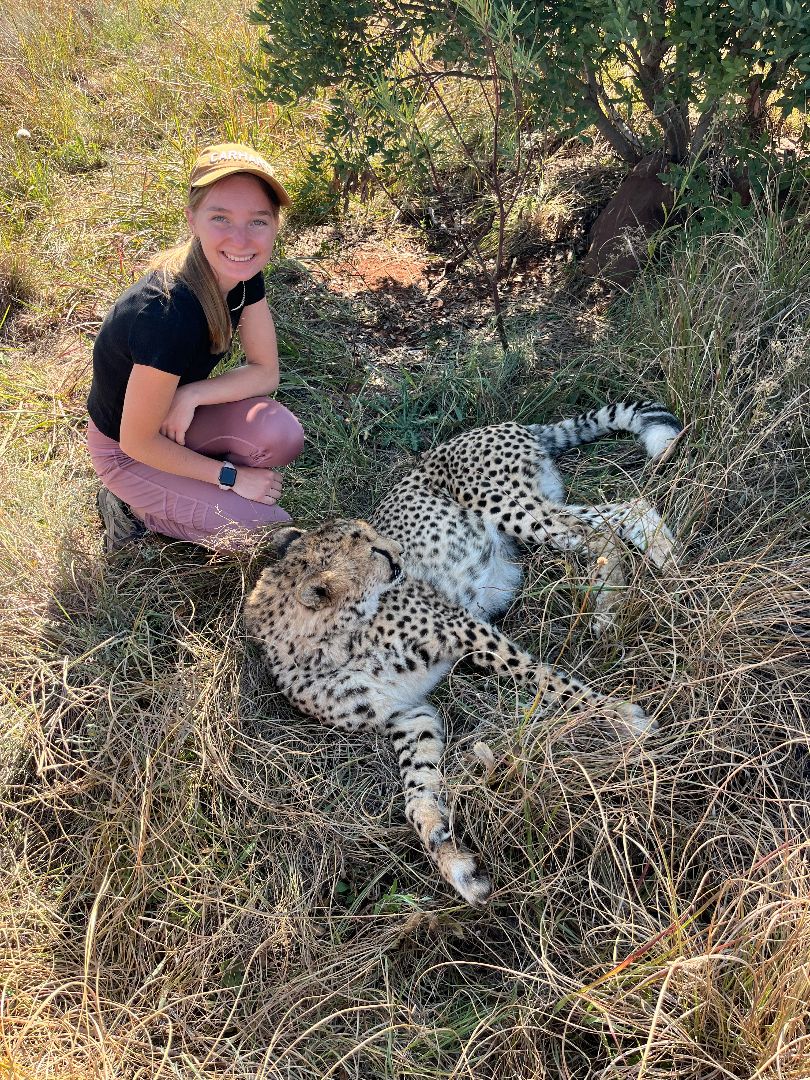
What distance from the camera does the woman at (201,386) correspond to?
254 cm

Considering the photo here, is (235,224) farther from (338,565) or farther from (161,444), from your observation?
(338,565)

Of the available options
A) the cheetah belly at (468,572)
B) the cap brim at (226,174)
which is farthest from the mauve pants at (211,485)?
the cap brim at (226,174)

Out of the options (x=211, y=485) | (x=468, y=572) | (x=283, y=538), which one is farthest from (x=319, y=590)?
(x=211, y=485)

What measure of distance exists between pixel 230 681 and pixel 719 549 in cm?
153

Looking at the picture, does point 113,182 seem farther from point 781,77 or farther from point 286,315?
point 781,77

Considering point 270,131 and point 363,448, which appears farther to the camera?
point 270,131

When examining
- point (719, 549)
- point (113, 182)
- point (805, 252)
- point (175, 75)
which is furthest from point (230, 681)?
point (175, 75)

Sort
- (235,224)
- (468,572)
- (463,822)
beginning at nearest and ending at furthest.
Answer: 1. (463,822)
2. (235,224)
3. (468,572)

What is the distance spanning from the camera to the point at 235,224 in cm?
258

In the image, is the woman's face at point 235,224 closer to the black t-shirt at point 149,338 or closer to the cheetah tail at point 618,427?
the black t-shirt at point 149,338

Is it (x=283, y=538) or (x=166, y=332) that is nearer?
(x=166, y=332)

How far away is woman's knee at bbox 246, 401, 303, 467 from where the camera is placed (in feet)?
9.90

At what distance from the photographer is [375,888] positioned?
2203mm

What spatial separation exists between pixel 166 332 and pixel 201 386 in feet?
1.04
